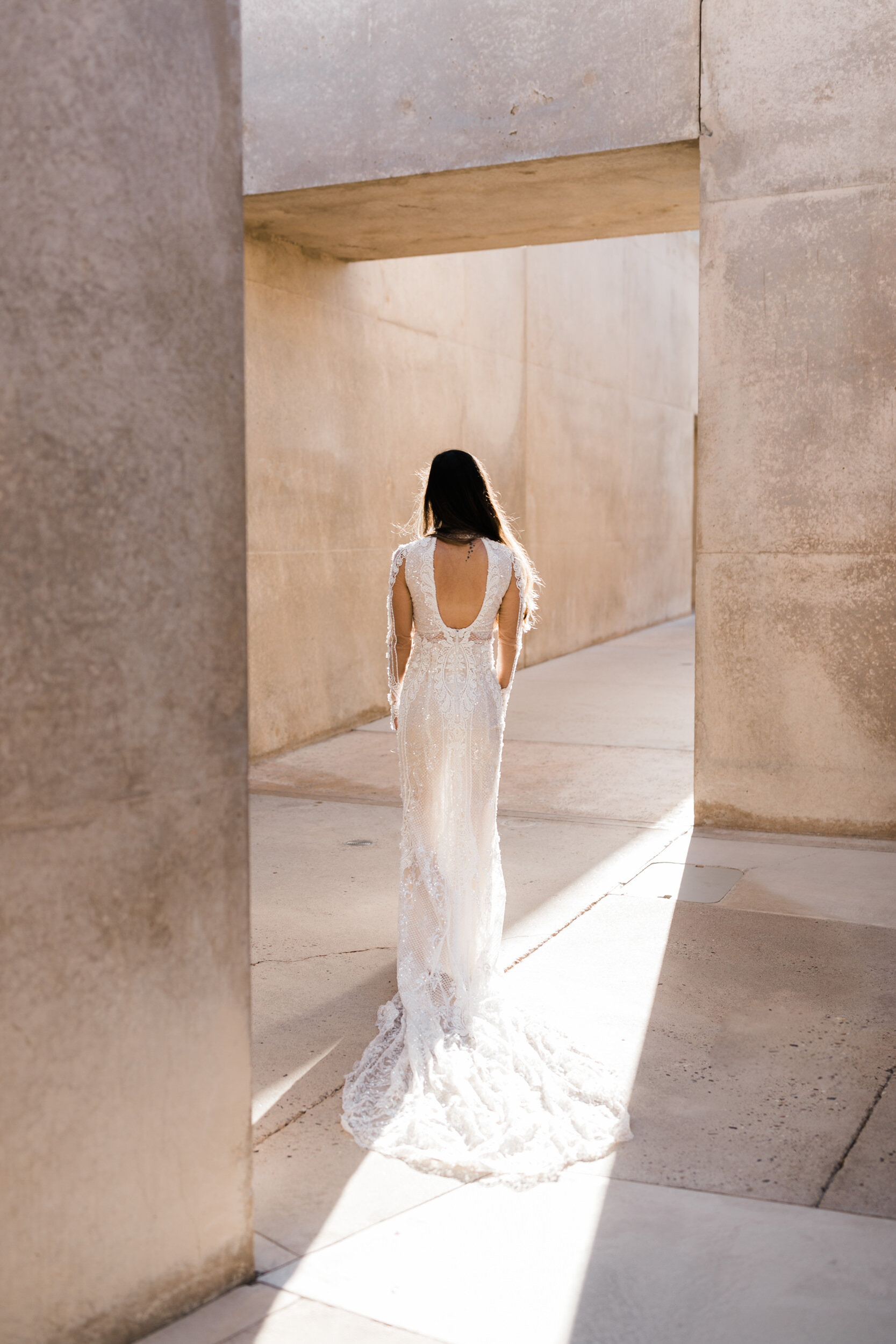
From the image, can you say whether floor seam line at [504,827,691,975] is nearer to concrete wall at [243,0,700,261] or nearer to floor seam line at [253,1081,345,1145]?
floor seam line at [253,1081,345,1145]

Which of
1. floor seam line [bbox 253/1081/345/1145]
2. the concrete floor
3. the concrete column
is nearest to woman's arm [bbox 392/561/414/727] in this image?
the concrete floor

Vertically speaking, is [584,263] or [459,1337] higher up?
[584,263]

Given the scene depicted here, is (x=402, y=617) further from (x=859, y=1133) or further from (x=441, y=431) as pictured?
(x=441, y=431)

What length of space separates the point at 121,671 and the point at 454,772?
2158mm

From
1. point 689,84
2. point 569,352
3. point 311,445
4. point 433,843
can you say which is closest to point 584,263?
point 569,352

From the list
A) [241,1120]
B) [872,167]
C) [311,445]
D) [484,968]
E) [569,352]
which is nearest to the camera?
[241,1120]

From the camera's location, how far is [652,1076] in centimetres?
380

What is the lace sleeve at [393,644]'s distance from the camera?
441cm

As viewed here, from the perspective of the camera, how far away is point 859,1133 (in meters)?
3.41

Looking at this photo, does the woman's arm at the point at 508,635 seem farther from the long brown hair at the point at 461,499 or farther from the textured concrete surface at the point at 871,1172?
the textured concrete surface at the point at 871,1172

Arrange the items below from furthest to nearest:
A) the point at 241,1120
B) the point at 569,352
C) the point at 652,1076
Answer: the point at 569,352, the point at 652,1076, the point at 241,1120

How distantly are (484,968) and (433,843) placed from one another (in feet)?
1.53

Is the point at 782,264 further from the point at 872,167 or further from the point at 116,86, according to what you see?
the point at 116,86

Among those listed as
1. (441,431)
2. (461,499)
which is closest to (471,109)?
(461,499)
